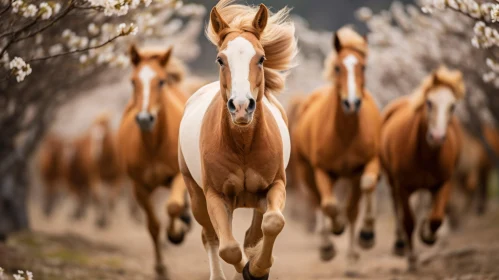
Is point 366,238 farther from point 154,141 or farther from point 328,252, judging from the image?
point 154,141

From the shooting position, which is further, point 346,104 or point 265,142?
point 346,104

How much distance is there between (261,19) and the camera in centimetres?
632

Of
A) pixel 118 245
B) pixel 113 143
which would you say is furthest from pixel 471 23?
pixel 113 143

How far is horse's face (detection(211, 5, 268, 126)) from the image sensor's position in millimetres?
5672

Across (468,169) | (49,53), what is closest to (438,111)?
(49,53)

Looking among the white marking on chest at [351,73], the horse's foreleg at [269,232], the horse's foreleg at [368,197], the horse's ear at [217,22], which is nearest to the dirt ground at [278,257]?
the horse's foreleg at [269,232]

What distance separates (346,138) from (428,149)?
3.33ft

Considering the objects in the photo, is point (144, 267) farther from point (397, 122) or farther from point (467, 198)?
point (467, 198)

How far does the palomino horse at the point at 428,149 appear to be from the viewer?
977cm

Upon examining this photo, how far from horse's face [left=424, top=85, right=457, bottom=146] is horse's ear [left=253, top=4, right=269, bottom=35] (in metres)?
3.87

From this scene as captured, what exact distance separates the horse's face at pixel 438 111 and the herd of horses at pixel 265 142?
0.01 m

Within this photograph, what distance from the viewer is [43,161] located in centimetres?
2198

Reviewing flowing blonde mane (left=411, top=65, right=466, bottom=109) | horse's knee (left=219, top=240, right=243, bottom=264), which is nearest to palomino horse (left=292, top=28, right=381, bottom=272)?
flowing blonde mane (left=411, top=65, right=466, bottom=109)

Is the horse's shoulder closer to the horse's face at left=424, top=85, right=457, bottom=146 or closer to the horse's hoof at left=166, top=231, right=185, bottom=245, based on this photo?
the horse's face at left=424, top=85, right=457, bottom=146
